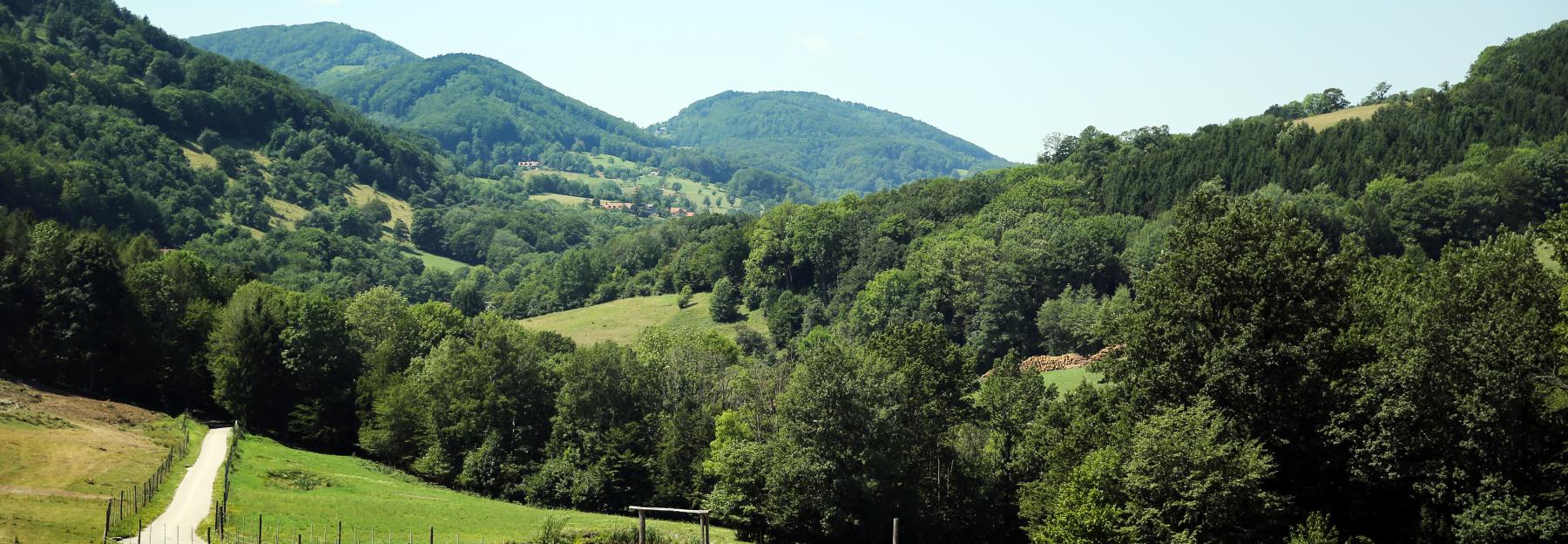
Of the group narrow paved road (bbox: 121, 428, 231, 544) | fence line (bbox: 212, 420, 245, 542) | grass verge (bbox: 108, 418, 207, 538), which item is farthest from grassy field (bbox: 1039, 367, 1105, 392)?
grass verge (bbox: 108, 418, 207, 538)

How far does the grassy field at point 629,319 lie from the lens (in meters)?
134

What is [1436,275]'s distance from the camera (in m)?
45.7

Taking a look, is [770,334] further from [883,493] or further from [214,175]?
[214,175]

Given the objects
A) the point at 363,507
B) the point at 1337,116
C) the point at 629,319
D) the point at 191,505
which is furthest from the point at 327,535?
the point at 1337,116

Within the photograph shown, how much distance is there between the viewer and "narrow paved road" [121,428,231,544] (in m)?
41.9

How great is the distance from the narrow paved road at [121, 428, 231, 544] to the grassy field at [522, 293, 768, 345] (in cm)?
7027

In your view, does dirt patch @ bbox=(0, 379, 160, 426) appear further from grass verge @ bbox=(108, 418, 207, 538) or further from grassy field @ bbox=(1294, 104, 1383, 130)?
grassy field @ bbox=(1294, 104, 1383, 130)

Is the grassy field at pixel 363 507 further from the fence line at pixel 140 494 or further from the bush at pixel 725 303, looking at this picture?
the bush at pixel 725 303

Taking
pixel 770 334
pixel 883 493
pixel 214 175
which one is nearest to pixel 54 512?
pixel 883 493

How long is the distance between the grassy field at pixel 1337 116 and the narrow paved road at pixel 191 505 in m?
128

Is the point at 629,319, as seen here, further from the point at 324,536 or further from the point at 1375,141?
the point at 324,536

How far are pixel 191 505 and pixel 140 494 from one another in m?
2.27

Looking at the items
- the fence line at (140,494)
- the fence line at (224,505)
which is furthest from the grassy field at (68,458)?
the fence line at (224,505)

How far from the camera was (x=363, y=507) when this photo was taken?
53.2 m
